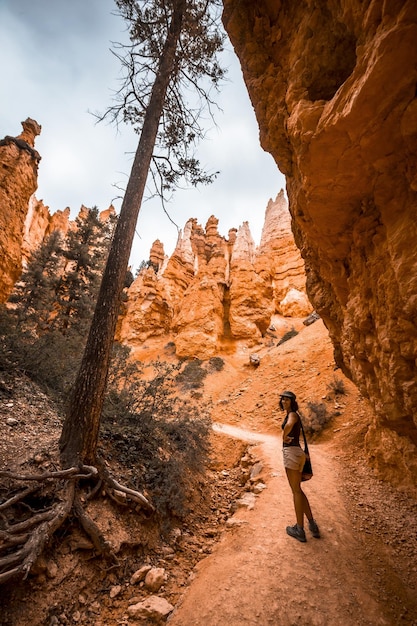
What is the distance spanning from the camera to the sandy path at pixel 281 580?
7.07 ft

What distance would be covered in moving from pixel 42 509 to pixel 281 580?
253cm

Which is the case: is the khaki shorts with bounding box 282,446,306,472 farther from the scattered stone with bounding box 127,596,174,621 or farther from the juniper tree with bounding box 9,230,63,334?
the juniper tree with bounding box 9,230,63,334

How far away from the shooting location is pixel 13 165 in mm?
12977

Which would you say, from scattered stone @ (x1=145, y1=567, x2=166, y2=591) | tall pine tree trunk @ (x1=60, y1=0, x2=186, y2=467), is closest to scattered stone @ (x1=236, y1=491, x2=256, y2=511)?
scattered stone @ (x1=145, y1=567, x2=166, y2=591)

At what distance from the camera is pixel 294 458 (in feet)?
10.7

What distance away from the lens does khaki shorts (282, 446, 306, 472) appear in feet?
10.6

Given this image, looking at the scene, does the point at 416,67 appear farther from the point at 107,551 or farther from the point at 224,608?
the point at 107,551

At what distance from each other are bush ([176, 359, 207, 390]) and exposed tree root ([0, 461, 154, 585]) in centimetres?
1273

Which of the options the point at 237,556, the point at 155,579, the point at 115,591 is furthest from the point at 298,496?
the point at 115,591

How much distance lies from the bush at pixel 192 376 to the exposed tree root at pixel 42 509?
12.7 metres

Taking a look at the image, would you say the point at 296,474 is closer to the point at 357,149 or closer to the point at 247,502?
the point at 247,502

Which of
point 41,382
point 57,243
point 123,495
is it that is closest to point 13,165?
point 57,243

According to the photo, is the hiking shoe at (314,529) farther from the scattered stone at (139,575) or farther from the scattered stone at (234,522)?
the scattered stone at (139,575)

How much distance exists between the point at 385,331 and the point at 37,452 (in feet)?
15.1
